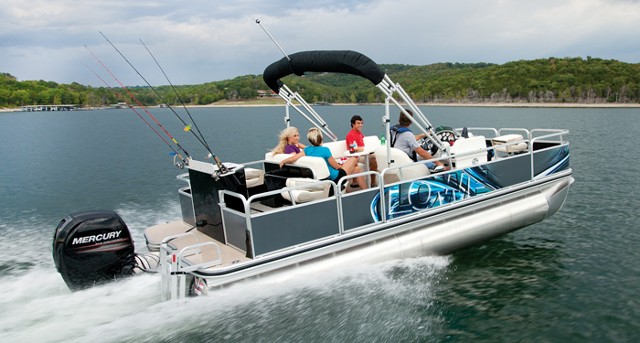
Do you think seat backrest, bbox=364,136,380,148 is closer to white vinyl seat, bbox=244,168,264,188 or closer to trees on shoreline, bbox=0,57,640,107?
white vinyl seat, bbox=244,168,264,188

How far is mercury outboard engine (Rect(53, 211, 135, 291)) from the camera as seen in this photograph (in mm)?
5180

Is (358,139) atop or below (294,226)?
atop

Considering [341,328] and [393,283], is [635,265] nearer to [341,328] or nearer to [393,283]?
[393,283]

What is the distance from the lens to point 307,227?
5766 mm

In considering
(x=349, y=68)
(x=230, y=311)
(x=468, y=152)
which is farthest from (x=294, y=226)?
(x=468, y=152)

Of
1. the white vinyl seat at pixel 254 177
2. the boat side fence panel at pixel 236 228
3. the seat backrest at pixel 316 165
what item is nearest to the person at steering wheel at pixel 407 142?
the seat backrest at pixel 316 165

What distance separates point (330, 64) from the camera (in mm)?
6766

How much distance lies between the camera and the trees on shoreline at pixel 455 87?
95.9m

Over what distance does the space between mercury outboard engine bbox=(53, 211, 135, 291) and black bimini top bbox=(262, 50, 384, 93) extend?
3419 mm

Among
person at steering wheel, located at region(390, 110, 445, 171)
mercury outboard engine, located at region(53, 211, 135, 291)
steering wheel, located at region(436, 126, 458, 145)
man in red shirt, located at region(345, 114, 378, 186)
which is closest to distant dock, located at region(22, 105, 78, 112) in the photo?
man in red shirt, located at region(345, 114, 378, 186)

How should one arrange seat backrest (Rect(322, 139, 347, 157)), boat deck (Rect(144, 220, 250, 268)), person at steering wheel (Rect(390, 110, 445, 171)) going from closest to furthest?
boat deck (Rect(144, 220, 250, 268)) < person at steering wheel (Rect(390, 110, 445, 171)) < seat backrest (Rect(322, 139, 347, 157))

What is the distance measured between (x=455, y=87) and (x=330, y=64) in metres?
119

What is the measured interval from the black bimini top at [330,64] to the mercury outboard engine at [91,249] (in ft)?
11.2

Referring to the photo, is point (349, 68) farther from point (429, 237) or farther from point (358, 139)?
point (429, 237)
